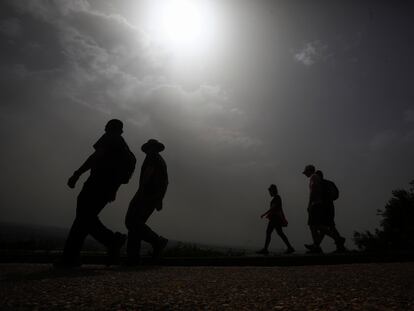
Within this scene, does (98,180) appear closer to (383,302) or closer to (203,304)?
(203,304)

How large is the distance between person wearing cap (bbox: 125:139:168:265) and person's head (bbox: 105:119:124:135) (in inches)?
28.0

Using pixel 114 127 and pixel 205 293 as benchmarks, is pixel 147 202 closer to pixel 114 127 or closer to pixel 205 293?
pixel 114 127

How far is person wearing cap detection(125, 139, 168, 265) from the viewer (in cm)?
571

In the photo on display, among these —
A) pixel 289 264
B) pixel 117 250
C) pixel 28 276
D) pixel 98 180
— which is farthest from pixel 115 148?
pixel 289 264

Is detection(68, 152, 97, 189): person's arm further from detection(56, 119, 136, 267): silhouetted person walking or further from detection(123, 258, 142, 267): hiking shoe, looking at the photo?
detection(123, 258, 142, 267): hiking shoe

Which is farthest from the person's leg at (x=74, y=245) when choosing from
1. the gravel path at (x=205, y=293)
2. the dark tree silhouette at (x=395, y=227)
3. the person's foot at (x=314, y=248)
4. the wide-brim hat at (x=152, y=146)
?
the dark tree silhouette at (x=395, y=227)

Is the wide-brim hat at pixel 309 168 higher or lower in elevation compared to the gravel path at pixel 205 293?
higher

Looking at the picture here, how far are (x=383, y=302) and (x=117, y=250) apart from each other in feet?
13.6

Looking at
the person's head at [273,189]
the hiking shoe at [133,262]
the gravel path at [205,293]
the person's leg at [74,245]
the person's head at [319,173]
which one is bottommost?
the gravel path at [205,293]

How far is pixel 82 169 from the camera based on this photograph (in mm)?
5375

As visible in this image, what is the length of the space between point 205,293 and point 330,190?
7.19m

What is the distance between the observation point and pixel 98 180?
17.6 ft

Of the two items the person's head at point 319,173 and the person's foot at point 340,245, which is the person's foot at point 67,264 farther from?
the person's head at point 319,173

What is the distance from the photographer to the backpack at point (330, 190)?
9.08 meters
